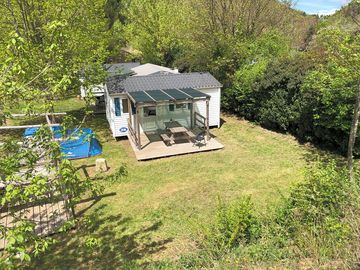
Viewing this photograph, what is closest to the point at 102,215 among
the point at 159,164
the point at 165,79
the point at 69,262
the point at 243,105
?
the point at 69,262

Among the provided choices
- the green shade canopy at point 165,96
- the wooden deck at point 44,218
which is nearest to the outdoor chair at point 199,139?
the green shade canopy at point 165,96

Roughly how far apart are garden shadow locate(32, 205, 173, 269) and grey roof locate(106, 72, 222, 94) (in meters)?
9.44

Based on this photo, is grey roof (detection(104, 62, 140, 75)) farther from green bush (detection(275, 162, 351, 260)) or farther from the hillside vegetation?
green bush (detection(275, 162, 351, 260))

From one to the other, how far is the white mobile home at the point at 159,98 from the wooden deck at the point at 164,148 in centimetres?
105

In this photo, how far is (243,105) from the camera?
67.2 feet

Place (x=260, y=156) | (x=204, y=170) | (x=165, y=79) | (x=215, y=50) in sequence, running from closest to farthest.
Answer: (x=204, y=170), (x=260, y=156), (x=165, y=79), (x=215, y=50)

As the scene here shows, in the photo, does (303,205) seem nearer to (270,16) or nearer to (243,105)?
(243,105)

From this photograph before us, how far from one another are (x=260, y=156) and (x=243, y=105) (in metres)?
6.50

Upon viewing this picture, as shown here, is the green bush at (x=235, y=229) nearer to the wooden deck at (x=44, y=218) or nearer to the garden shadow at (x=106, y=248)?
the garden shadow at (x=106, y=248)

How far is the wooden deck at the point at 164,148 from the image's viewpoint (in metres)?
15.1

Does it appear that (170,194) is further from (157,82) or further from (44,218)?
(157,82)

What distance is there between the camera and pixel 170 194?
11.5 metres

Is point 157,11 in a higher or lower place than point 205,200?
higher

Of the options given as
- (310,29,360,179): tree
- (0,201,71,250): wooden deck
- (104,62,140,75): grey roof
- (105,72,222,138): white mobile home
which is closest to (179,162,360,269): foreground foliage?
(310,29,360,179): tree
